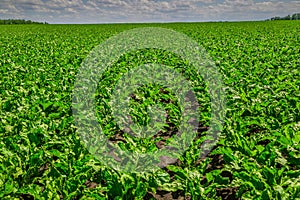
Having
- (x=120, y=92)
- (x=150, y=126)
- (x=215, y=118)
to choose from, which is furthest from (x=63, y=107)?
(x=215, y=118)

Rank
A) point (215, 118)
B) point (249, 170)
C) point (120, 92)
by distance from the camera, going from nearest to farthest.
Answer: point (249, 170) → point (215, 118) → point (120, 92)

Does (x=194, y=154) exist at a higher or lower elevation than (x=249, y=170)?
lower

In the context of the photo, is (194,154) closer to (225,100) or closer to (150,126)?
(150,126)

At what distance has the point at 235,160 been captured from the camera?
376 centimetres

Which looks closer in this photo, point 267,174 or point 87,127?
point 267,174

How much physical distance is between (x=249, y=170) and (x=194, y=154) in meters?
1.16

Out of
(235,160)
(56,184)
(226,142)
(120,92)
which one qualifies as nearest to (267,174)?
(235,160)

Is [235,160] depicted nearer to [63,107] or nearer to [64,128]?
[64,128]

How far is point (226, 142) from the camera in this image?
4.39m

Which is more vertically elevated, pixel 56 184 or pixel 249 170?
pixel 249 170

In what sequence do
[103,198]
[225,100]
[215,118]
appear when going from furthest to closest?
[225,100], [215,118], [103,198]

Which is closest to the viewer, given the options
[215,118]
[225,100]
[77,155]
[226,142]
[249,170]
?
[249,170]

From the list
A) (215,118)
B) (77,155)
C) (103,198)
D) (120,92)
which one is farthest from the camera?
(120,92)

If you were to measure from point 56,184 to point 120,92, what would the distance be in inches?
173
